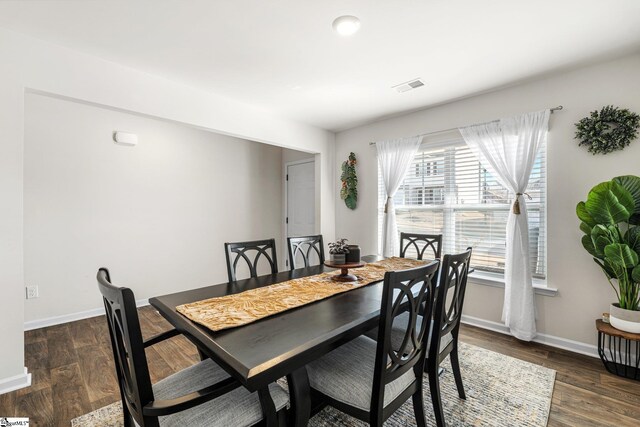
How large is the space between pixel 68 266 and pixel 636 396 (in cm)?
524

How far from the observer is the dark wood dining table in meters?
1.01

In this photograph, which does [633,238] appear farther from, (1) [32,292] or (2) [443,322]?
(1) [32,292]

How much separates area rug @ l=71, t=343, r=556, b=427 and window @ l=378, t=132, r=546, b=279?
1.02m

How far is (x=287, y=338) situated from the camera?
1.19 meters

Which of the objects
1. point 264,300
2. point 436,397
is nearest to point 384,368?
point 436,397

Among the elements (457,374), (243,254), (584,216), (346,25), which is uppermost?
(346,25)

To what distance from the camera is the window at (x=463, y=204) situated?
2.81m

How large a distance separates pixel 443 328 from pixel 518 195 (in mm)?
1818

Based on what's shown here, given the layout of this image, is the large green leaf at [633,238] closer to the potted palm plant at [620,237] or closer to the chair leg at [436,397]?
the potted palm plant at [620,237]

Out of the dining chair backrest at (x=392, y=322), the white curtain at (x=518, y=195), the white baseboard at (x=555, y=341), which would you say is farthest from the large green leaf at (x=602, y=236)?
the dining chair backrest at (x=392, y=322)

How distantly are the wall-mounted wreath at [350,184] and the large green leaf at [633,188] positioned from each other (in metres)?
2.67

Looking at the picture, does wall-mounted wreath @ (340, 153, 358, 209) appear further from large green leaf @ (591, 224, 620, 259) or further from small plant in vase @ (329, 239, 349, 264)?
large green leaf @ (591, 224, 620, 259)

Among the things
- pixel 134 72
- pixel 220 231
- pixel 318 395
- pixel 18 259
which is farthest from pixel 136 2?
pixel 220 231

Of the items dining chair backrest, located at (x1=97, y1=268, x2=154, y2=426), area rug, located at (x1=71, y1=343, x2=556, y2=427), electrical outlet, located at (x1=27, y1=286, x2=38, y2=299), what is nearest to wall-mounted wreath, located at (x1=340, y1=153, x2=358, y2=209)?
area rug, located at (x1=71, y1=343, x2=556, y2=427)
